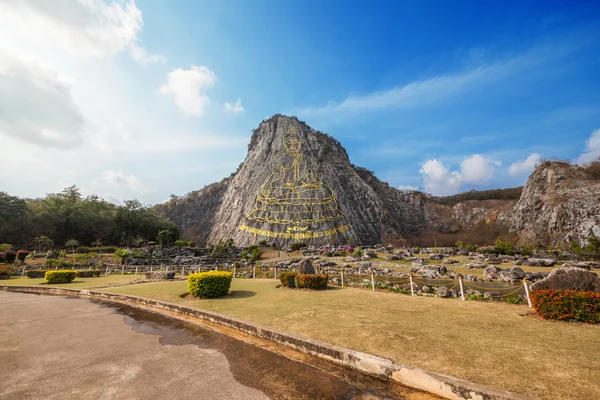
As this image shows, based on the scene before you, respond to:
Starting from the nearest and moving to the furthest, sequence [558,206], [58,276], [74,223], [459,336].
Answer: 1. [459,336]
2. [58,276]
3. [558,206]
4. [74,223]

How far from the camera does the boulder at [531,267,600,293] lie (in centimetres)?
694

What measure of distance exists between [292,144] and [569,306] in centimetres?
6130

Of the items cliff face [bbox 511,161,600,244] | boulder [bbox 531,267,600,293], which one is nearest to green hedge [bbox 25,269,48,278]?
boulder [bbox 531,267,600,293]

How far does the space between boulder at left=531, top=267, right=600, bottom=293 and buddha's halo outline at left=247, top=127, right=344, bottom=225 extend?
147 ft

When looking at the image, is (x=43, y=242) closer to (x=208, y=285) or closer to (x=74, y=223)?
(x=74, y=223)

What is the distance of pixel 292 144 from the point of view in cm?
6481

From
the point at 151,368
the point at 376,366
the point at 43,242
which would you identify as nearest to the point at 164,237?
the point at 43,242

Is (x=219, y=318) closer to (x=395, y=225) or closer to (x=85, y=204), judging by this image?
(x=85, y=204)

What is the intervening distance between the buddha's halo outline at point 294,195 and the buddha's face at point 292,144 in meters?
0.24

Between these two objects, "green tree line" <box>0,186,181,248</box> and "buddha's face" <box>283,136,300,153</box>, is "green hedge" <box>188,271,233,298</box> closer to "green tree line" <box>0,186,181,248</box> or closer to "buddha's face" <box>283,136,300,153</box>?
"green tree line" <box>0,186,181,248</box>

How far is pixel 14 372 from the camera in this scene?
420 centimetres

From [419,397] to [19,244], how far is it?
2150 inches

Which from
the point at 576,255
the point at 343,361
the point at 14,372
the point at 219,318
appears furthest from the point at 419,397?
the point at 576,255

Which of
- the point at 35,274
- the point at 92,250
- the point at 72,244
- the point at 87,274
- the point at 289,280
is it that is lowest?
the point at 87,274
